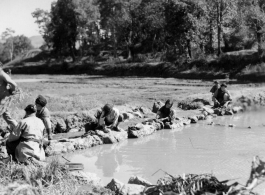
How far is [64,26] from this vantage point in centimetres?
4491

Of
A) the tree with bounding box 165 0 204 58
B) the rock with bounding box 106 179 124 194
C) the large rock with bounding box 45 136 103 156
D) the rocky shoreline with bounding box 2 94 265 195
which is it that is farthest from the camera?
the tree with bounding box 165 0 204 58

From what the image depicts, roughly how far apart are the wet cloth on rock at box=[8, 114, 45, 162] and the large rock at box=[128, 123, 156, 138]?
4.22 meters

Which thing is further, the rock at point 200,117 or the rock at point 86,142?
the rock at point 200,117

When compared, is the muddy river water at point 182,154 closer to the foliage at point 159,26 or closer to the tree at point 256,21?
the tree at point 256,21

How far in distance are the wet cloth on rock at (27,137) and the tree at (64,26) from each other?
128 ft

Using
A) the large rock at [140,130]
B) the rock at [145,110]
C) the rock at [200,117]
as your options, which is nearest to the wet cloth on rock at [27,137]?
the large rock at [140,130]

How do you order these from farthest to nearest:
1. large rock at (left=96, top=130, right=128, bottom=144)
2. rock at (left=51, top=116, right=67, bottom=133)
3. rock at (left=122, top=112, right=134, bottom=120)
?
rock at (left=122, top=112, right=134, bottom=120)
rock at (left=51, top=116, right=67, bottom=133)
large rock at (left=96, top=130, right=128, bottom=144)

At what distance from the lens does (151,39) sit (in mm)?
41406

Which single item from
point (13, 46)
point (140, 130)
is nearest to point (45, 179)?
point (140, 130)

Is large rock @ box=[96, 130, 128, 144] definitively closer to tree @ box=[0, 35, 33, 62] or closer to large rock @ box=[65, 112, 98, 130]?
large rock @ box=[65, 112, 98, 130]

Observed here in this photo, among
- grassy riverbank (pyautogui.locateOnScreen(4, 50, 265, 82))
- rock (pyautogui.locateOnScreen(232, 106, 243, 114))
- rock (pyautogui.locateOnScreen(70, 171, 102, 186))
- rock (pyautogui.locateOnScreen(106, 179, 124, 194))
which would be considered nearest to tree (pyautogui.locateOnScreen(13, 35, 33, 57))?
grassy riverbank (pyautogui.locateOnScreen(4, 50, 265, 82))

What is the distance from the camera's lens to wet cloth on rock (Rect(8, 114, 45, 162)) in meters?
6.22

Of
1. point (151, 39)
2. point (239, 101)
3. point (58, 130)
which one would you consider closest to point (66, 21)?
point (151, 39)

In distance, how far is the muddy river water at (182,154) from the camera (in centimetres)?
743
